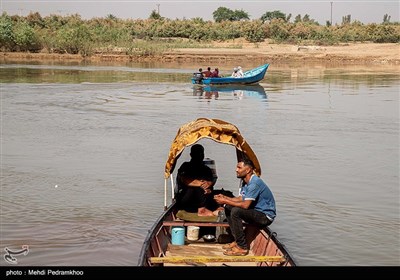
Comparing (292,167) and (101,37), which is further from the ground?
(101,37)

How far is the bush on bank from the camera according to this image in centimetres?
5472

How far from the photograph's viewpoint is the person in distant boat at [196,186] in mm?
9406

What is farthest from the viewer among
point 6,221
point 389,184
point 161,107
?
point 161,107

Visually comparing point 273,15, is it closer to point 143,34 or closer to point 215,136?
point 143,34

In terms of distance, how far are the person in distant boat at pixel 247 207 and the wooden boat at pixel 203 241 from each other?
16 centimetres

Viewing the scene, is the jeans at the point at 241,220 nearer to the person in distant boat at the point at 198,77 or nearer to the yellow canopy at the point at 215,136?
the yellow canopy at the point at 215,136

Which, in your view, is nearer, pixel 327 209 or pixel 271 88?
pixel 327 209

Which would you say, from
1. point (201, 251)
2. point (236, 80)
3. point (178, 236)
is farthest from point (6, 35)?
point (201, 251)

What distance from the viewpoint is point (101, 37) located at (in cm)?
5734

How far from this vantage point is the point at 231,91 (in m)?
32.9

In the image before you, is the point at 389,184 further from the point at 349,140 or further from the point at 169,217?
the point at 169,217

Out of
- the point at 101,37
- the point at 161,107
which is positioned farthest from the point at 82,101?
the point at 101,37

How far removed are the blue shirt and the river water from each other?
1533 mm

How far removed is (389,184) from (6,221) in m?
7.73
